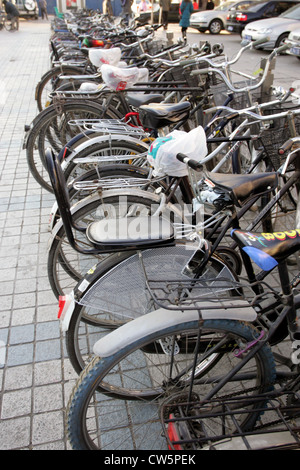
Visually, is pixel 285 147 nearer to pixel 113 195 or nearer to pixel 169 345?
pixel 113 195

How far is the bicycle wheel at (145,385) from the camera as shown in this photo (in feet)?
5.43

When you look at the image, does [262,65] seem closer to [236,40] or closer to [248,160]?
[248,160]

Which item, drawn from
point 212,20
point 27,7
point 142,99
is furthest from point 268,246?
point 27,7

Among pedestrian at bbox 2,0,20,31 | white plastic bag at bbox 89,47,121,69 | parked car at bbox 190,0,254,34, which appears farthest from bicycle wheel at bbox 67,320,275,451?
pedestrian at bbox 2,0,20,31

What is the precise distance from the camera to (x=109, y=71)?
3.72m

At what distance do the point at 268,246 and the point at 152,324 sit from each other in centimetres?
62

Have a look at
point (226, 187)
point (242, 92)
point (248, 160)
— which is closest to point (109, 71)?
point (242, 92)

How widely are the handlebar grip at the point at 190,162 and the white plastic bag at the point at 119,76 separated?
213cm

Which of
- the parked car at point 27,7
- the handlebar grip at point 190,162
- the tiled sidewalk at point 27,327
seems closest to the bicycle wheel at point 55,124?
the tiled sidewalk at point 27,327

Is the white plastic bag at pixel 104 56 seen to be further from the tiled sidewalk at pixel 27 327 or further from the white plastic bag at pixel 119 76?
the tiled sidewalk at pixel 27 327

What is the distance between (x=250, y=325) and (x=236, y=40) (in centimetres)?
1851

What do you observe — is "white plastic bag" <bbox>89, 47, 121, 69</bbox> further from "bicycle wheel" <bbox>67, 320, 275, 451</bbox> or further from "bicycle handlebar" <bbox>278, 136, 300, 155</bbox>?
"bicycle wheel" <bbox>67, 320, 275, 451</bbox>

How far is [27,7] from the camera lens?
27109 millimetres

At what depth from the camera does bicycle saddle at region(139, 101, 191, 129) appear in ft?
9.17
